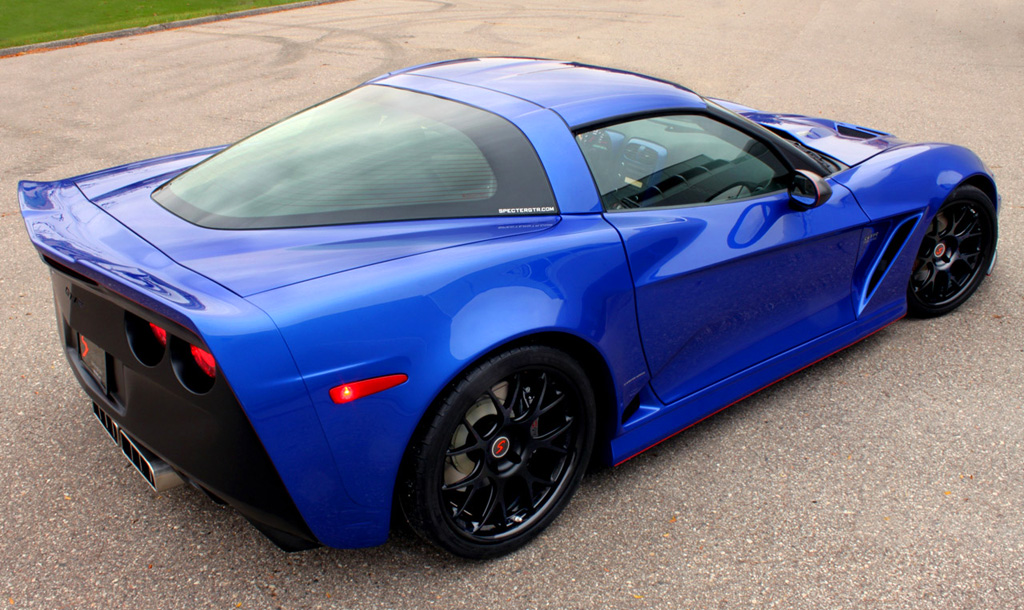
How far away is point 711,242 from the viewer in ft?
8.96

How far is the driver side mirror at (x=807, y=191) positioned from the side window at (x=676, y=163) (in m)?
0.10

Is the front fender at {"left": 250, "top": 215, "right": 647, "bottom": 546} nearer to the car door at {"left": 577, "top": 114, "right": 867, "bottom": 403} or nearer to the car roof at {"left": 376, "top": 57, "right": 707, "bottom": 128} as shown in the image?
the car door at {"left": 577, "top": 114, "right": 867, "bottom": 403}

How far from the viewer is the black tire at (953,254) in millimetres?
3793

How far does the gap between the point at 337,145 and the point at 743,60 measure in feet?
30.0

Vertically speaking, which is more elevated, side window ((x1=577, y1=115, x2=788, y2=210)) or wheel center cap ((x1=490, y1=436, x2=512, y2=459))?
side window ((x1=577, y1=115, x2=788, y2=210))

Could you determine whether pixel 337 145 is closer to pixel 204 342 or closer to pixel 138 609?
pixel 204 342

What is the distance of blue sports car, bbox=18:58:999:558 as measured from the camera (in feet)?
6.50

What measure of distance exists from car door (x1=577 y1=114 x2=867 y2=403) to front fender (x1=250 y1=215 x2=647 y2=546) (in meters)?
0.28

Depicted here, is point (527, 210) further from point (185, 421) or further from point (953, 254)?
point (953, 254)

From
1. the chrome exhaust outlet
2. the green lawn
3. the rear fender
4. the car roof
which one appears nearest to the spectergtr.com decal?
the car roof

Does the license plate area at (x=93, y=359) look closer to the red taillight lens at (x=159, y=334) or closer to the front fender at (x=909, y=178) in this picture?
the red taillight lens at (x=159, y=334)

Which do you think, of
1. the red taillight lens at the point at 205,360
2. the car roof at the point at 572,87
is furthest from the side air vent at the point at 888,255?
the red taillight lens at the point at 205,360

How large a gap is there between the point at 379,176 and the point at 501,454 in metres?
0.94

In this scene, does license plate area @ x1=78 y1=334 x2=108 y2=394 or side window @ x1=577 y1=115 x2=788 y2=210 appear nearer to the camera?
license plate area @ x1=78 y1=334 x2=108 y2=394
